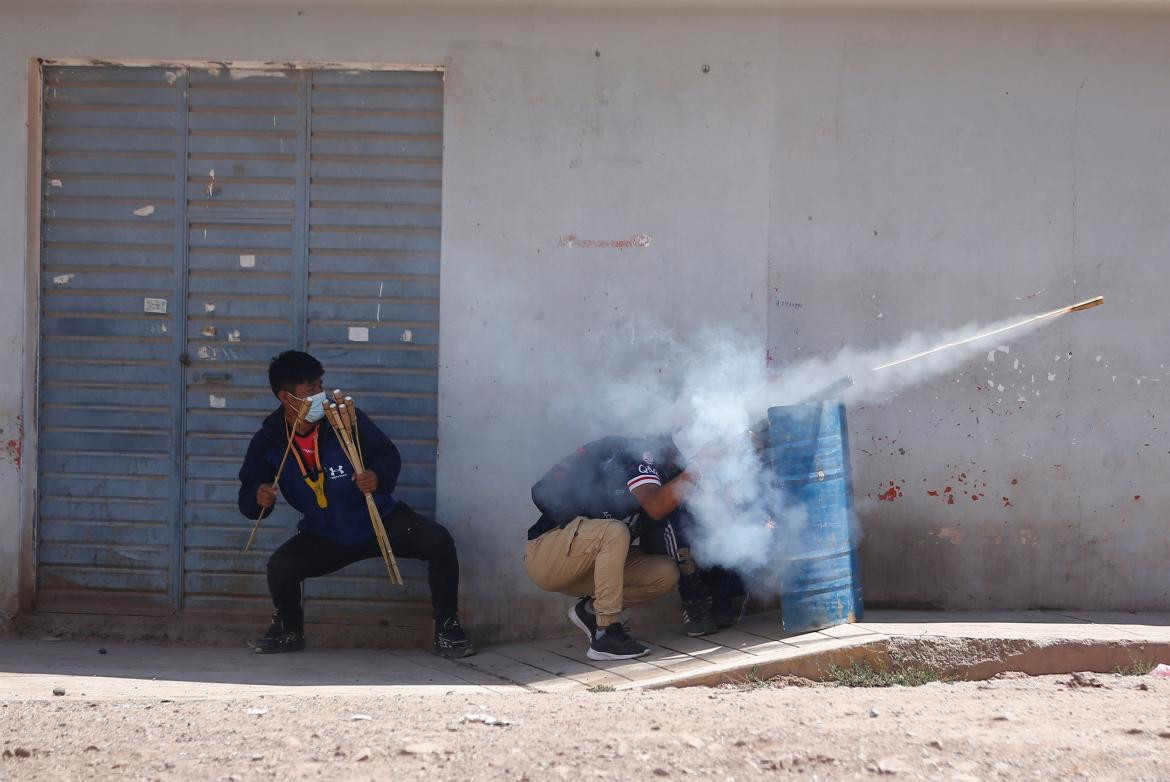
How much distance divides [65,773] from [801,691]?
9.59 feet

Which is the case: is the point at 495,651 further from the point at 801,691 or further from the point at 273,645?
the point at 801,691

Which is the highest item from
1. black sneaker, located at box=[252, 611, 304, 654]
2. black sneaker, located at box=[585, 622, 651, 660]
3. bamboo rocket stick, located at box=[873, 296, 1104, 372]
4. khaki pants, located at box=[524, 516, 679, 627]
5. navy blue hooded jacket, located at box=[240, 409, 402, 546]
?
bamboo rocket stick, located at box=[873, 296, 1104, 372]

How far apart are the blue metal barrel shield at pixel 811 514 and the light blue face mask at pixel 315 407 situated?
2276 millimetres

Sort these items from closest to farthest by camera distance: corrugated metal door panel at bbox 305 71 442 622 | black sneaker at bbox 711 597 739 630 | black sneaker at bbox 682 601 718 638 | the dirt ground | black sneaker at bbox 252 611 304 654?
the dirt ground < black sneaker at bbox 682 601 718 638 < black sneaker at bbox 711 597 739 630 < black sneaker at bbox 252 611 304 654 < corrugated metal door panel at bbox 305 71 442 622

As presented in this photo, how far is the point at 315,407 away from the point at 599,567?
65.9 inches

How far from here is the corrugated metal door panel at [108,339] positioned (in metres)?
6.41

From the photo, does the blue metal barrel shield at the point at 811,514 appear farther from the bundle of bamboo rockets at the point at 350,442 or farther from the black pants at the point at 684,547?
the bundle of bamboo rockets at the point at 350,442

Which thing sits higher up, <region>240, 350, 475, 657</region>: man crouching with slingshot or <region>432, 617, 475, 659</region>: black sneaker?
<region>240, 350, 475, 657</region>: man crouching with slingshot

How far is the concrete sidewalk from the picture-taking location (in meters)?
5.26

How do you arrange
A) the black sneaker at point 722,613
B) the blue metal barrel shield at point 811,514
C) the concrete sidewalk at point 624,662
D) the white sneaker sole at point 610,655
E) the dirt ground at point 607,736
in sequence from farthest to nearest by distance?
the black sneaker at point 722,613, the white sneaker sole at point 610,655, the blue metal barrel shield at point 811,514, the concrete sidewalk at point 624,662, the dirt ground at point 607,736

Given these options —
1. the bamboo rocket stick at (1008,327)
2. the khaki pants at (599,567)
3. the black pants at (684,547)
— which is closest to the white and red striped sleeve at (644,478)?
the khaki pants at (599,567)

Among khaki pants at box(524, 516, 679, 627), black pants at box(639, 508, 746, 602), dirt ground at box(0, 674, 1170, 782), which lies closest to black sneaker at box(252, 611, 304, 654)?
dirt ground at box(0, 674, 1170, 782)

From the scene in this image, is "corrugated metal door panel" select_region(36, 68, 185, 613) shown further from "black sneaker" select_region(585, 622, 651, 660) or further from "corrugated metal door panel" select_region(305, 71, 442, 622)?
"black sneaker" select_region(585, 622, 651, 660)

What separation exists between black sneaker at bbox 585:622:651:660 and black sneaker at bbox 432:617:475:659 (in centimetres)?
74
